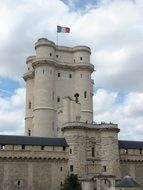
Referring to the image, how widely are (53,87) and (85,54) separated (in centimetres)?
867

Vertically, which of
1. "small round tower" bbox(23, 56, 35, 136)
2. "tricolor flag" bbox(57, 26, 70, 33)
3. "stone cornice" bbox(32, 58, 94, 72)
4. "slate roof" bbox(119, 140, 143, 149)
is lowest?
"slate roof" bbox(119, 140, 143, 149)

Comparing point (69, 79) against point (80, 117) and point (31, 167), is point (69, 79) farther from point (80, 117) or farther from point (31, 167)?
point (31, 167)

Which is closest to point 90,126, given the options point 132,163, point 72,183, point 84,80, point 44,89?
point 132,163

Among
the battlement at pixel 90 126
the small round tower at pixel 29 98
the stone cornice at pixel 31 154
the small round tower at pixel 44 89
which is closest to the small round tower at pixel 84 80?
the small round tower at pixel 44 89

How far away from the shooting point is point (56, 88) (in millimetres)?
66500

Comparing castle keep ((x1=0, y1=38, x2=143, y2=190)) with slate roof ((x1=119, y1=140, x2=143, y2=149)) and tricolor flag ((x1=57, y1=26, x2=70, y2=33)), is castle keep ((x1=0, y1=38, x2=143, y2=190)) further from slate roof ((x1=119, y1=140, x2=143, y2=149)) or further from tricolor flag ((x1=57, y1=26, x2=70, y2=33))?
tricolor flag ((x1=57, y1=26, x2=70, y2=33))

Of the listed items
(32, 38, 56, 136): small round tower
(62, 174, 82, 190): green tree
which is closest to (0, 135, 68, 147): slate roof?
(62, 174, 82, 190): green tree

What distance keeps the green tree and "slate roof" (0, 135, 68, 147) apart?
5.26 metres

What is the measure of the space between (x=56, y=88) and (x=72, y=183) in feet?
67.5

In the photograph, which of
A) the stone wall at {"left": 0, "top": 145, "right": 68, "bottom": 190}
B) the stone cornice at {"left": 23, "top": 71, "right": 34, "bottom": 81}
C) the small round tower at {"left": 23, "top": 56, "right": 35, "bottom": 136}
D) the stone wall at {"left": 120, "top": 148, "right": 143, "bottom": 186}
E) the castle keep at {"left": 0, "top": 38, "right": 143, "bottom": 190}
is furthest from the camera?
the stone cornice at {"left": 23, "top": 71, "right": 34, "bottom": 81}

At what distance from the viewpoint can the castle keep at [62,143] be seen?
5275cm

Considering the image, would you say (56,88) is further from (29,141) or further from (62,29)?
(29,141)

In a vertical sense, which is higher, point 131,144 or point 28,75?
point 28,75

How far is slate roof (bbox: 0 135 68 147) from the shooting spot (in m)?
53.2
